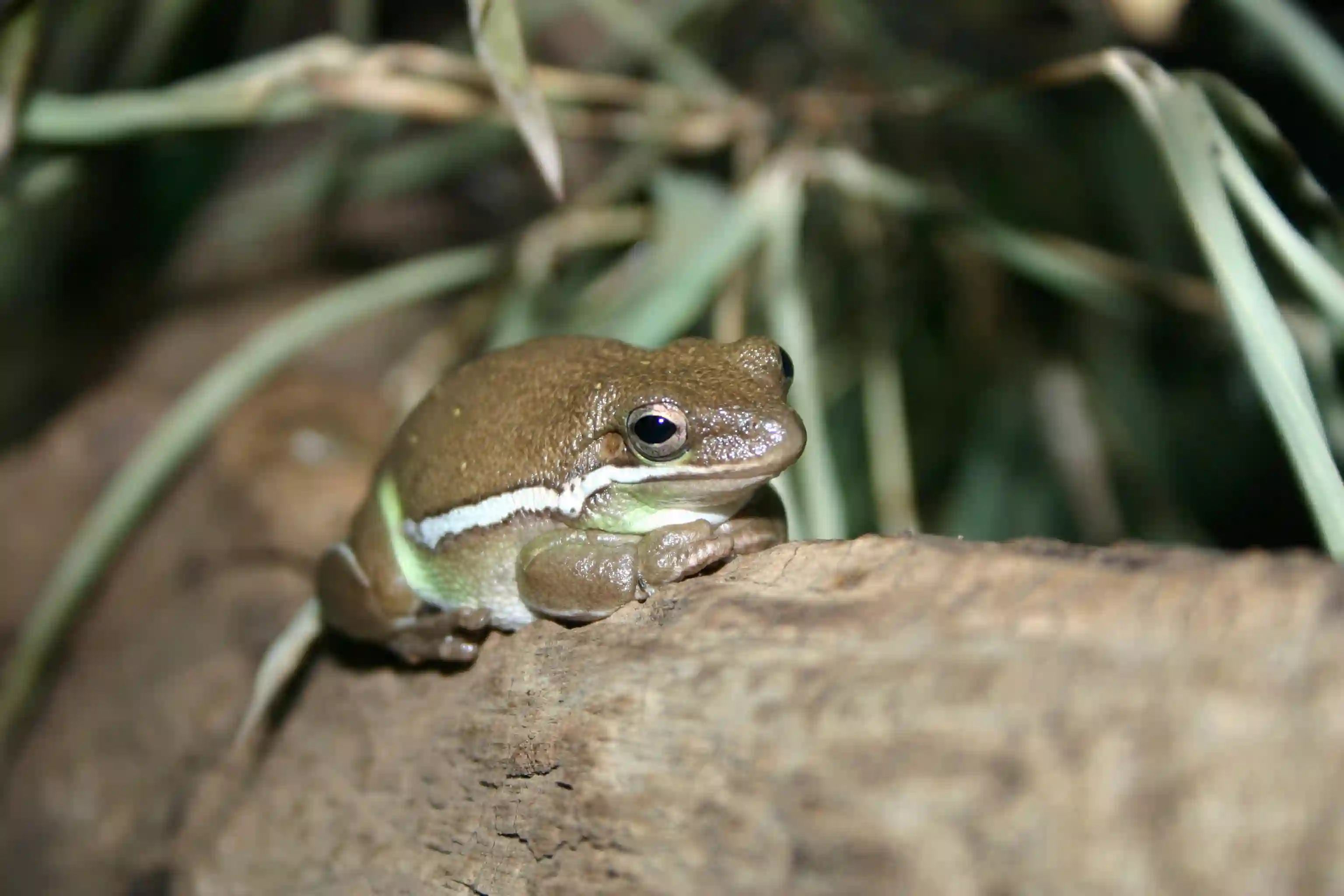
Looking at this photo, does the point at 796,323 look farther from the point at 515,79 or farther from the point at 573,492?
the point at 515,79

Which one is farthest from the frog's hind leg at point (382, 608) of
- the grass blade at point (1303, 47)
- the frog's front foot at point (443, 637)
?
the grass blade at point (1303, 47)

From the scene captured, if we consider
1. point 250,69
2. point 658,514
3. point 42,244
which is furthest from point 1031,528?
point 42,244

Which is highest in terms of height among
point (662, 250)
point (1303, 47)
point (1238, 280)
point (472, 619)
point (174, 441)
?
point (1303, 47)

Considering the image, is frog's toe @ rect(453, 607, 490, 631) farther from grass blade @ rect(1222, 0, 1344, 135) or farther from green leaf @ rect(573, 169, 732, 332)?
grass blade @ rect(1222, 0, 1344, 135)

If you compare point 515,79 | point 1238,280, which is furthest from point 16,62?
point 1238,280

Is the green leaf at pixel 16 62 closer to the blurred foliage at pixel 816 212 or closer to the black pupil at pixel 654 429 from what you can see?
the blurred foliage at pixel 816 212

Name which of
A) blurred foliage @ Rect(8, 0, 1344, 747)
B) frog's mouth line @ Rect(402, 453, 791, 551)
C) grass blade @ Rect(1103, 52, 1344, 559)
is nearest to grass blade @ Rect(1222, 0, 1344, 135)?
blurred foliage @ Rect(8, 0, 1344, 747)
